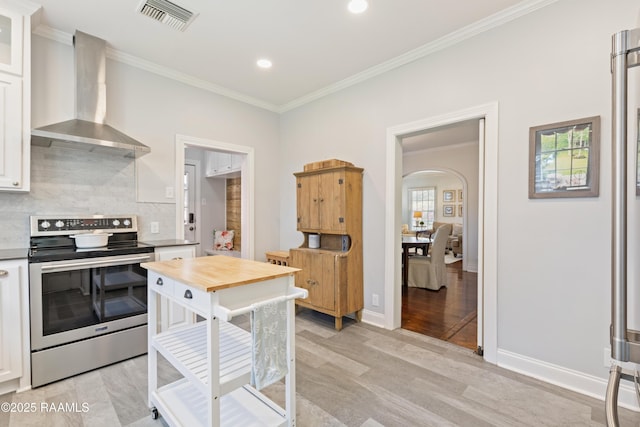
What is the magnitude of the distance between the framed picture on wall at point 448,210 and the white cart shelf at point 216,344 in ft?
32.3

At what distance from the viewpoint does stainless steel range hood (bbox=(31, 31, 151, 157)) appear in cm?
243

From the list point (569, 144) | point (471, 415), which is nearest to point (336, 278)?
point (471, 415)

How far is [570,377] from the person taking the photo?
2.04 metres

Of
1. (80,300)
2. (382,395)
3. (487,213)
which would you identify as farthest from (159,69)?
(382,395)

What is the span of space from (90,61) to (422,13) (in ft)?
9.46

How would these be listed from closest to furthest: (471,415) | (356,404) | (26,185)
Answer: (471,415)
(356,404)
(26,185)

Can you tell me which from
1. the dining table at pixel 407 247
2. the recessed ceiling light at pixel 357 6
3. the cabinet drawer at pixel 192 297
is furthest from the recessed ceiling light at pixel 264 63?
the dining table at pixel 407 247

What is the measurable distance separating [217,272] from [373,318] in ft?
7.17

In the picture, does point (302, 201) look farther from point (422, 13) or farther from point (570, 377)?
point (570, 377)

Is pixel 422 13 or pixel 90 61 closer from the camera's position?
pixel 422 13

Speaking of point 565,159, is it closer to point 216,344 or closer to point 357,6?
point 357,6

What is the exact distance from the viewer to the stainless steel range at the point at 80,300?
207 centimetres

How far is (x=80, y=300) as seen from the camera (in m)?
2.25

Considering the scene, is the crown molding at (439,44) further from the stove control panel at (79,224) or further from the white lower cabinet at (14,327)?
the white lower cabinet at (14,327)
